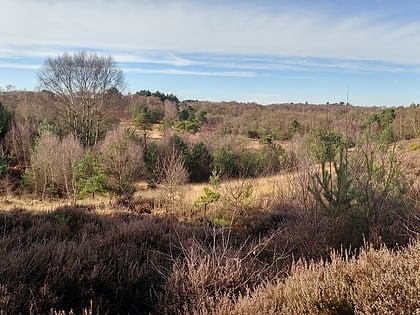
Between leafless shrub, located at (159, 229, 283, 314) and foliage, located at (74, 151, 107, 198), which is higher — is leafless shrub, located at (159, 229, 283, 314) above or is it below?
above

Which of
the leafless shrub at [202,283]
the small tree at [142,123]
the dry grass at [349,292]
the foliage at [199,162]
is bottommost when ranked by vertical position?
the foliage at [199,162]

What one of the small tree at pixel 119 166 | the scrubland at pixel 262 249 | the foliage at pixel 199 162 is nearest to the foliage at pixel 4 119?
the small tree at pixel 119 166

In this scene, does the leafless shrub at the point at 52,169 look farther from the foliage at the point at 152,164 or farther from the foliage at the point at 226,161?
the foliage at the point at 226,161

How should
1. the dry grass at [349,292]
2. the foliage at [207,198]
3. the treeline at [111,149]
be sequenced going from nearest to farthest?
the dry grass at [349,292]
the foliage at [207,198]
the treeline at [111,149]

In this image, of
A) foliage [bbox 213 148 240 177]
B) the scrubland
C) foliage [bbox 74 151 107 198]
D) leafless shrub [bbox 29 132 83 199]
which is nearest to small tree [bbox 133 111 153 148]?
foliage [bbox 213 148 240 177]

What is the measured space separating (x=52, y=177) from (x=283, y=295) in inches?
1007

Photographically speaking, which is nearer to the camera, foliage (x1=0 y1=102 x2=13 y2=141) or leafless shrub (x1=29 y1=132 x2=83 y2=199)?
leafless shrub (x1=29 y1=132 x2=83 y2=199)

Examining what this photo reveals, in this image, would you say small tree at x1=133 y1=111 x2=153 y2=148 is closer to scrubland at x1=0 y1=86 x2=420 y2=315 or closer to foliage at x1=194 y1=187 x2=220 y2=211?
scrubland at x1=0 y1=86 x2=420 y2=315

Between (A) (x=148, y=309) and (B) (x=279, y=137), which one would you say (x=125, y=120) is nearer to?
(B) (x=279, y=137)

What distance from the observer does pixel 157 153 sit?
1248 inches

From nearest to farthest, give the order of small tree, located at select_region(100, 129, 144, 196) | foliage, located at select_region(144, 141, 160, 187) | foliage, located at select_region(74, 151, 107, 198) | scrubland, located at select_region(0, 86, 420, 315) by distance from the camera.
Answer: scrubland, located at select_region(0, 86, 420, 315) → foliage, located at select_region(74, 151, 107, 198) → small tree, located at select_region(100, 129, 144, 196) → foliage, located at select_region(144, 141, 160, 187)

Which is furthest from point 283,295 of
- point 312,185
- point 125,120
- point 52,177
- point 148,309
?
point 125,120

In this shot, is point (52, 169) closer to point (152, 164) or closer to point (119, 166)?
point (119, 166)

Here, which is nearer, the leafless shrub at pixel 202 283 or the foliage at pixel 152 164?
the leafless shrub at pixel 202 283
